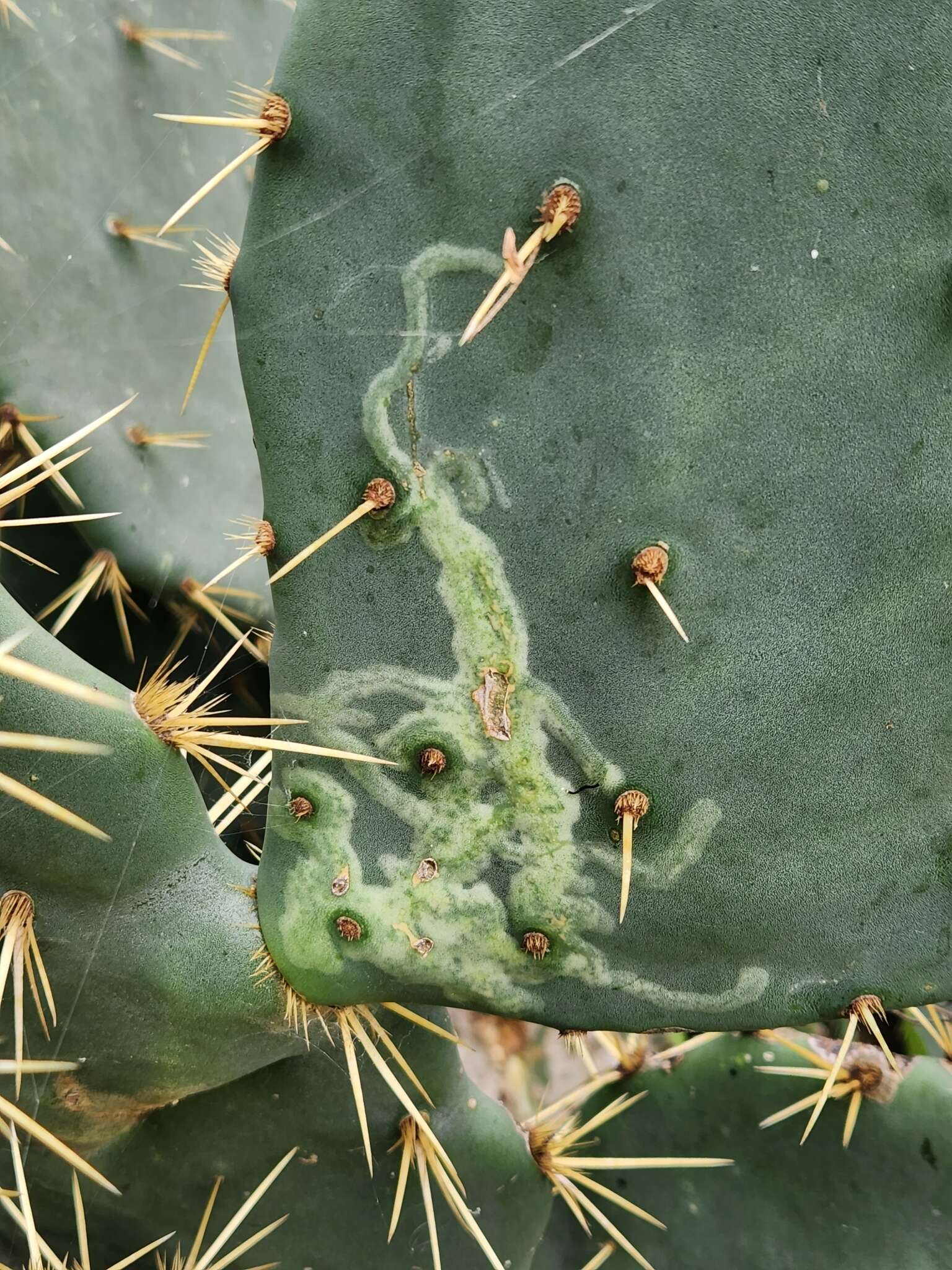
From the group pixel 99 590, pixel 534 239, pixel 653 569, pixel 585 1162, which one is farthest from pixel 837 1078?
pixel 99 590

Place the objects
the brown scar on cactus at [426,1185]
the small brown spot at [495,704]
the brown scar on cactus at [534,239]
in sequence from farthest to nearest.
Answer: the brown scar on cactus at [426,1185]
the small brown spot at [495,704]
the brown scar on cactus at [534,239]

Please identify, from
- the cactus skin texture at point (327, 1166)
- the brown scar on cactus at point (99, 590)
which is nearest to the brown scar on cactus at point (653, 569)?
the cactus skin texture at point (327, 1166)

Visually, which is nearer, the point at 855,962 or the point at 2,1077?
the point at 855,962

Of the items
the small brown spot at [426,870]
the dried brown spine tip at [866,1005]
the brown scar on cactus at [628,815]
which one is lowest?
the small brown spot at [426,870]

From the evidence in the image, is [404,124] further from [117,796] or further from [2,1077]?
[2,1077]

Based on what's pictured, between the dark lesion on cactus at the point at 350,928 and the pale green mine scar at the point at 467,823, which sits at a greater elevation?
the pale green mine scar at the point at 467,823

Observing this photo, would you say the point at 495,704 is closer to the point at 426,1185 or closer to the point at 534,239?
the point at 534,239

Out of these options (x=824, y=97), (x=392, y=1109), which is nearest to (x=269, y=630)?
(x=392, y=1109)

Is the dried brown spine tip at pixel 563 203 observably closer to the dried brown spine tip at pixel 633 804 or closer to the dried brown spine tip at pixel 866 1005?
the dried brown spine tip at pixel 633 804

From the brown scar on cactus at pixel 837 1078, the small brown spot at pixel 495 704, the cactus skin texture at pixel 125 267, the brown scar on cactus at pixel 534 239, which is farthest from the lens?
the cactus skin texture at pixel 125 267
